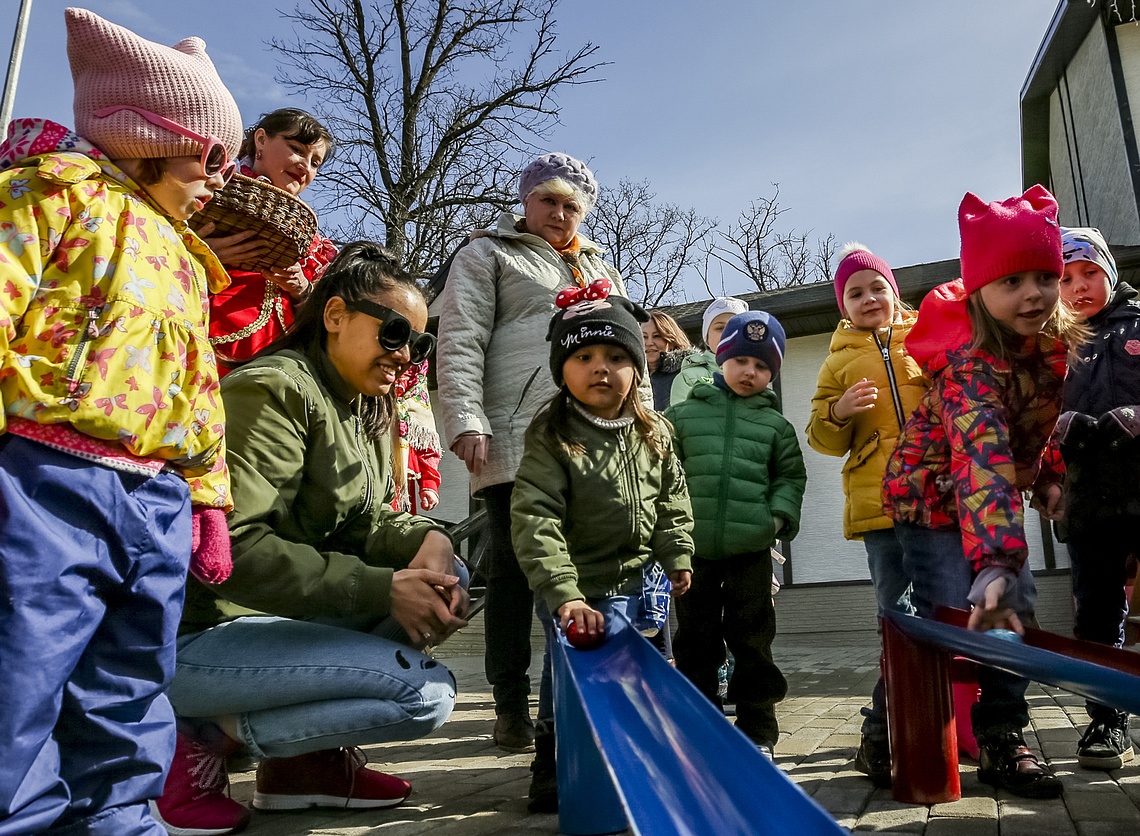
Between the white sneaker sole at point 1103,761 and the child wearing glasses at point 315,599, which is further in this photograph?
the white sneaker sole at point 1103,761

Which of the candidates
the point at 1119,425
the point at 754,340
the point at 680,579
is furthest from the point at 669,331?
the point at 680,579

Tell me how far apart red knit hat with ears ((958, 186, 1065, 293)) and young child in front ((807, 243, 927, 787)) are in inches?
20.0

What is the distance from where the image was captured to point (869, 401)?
320 centimetres

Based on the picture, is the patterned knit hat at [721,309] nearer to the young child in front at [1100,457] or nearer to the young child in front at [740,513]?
the young child in front at [740,513]

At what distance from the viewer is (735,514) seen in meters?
3.28

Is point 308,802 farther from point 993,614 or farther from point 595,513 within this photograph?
point 993,614

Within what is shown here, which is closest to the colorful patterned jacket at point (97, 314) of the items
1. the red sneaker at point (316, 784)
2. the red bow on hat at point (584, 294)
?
the red sneaker at point (316, 784)

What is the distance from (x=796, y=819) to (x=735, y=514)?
2071mm

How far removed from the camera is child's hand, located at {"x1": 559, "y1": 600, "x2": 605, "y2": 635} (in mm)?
2340

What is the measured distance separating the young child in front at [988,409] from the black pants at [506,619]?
1.32 meters

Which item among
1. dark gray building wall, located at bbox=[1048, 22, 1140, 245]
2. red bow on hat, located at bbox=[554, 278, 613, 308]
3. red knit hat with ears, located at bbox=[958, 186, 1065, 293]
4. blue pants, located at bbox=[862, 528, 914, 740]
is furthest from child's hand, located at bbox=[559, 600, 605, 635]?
dark gray building wall, located at bbox=[1048, 22, 1140, 245]

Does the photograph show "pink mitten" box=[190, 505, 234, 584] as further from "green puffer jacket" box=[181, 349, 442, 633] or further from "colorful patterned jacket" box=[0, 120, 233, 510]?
"green puffer jacket" box=[181, 349, 442, 633]

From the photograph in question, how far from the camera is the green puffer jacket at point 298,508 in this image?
217 centimetres

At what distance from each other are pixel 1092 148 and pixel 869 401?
13.5 meters
